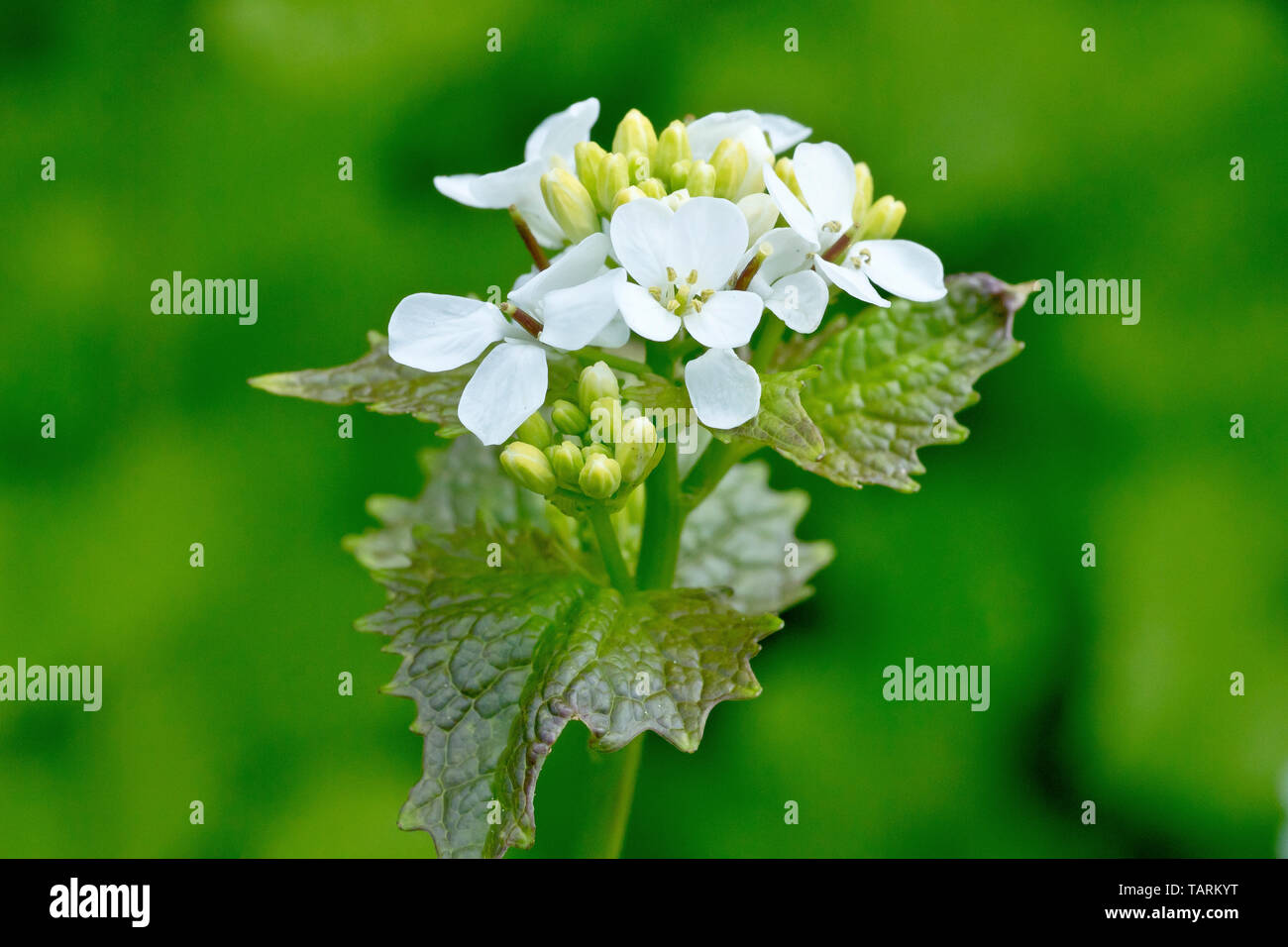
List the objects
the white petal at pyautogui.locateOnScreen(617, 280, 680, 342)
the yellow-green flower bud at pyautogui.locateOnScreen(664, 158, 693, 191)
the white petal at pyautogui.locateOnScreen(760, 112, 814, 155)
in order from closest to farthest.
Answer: the white petal at pyautogui.locateOnScreen(617, 280, 680, 342), the yellow-green flower bud at pyautogui.locateOnScreen(664, 158, 693, 191), the white petal at pyautogui.locateOnScreen(760, 112, 814, 155)

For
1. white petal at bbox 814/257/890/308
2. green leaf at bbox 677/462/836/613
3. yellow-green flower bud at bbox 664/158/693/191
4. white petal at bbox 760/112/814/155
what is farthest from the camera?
green leaf at bbox 677/462/836/613

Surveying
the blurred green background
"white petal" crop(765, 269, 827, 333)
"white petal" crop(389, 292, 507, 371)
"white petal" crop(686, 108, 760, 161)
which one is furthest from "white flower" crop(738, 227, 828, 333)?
the blurred green background

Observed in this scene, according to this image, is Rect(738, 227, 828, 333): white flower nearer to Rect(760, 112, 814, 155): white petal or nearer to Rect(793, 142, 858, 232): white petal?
Rect(793, 142, 858, 232): white petal

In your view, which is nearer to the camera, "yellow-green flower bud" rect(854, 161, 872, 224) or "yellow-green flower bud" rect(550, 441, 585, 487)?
"yellow-green flower bud" rect(550, 441, 585, 487)

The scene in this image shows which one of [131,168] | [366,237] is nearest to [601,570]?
[366,237]

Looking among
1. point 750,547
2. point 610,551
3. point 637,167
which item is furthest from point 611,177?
point 750,547

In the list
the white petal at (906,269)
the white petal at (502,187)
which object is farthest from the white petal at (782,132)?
the white petal at (502,187)

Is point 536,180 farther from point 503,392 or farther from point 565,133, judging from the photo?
point 503,392
